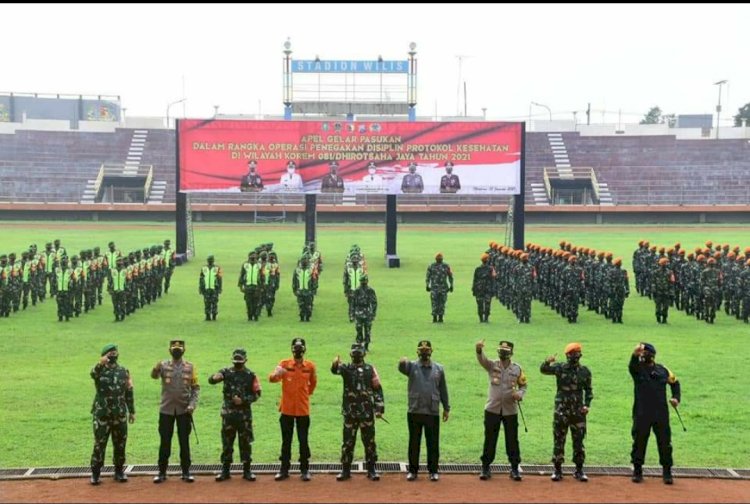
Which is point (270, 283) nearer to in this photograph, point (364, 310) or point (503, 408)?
point (364, 310)

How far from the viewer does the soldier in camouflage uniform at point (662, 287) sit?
20.0 metres

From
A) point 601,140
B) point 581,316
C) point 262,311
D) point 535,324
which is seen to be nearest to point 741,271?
point 581,316

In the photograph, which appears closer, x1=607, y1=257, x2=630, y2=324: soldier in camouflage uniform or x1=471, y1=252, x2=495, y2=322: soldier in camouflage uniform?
x1=607, y1=257, x2=630, y2=324: soldier in camouflage uniform

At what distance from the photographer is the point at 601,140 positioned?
63.1 metres

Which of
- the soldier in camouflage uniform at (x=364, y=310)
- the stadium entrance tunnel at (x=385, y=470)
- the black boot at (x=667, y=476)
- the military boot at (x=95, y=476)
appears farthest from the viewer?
the soldier in camouflage uniform at (x=364, y=310)

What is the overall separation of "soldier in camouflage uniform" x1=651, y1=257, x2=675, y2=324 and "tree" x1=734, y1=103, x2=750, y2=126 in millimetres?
73398

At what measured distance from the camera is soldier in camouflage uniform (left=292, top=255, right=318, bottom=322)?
800 inches

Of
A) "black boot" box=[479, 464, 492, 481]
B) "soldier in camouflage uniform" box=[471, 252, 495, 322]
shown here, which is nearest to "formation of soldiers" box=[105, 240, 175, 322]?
"soldier in camouflage uniform" box=[471, 252, 495, 322]

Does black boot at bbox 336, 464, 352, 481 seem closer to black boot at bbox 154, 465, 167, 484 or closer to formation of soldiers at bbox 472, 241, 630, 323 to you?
black boot at bbox 154, 465, 167, 484

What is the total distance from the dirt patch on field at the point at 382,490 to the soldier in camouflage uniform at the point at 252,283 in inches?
428

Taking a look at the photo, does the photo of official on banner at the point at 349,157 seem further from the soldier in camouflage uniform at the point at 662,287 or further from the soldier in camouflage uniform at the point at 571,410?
the soldier in camouflage uniform at the point at 571,410

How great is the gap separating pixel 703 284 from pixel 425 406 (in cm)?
1293

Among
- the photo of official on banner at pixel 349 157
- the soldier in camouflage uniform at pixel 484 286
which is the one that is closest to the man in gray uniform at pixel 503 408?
the soldier in camouflage uniform at pixel 484 286

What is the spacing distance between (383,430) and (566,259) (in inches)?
427
